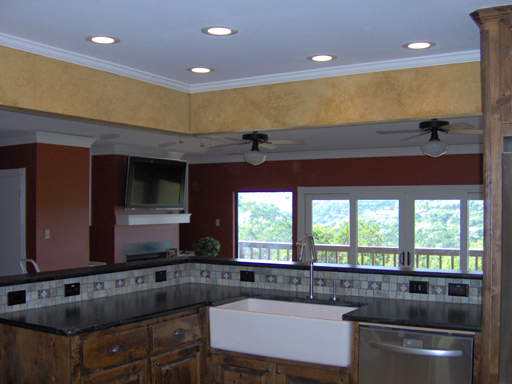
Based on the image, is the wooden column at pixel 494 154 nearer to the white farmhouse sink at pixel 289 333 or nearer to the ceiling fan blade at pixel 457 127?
the white farmhouse sink at pixel 289 333

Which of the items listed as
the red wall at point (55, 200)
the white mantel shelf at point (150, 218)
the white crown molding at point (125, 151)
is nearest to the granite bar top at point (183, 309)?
the red wall at point (55, 200)

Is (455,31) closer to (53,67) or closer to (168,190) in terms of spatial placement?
(53,67)

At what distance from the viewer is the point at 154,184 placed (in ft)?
26.0

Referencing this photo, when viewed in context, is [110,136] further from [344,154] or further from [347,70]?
[347,70]

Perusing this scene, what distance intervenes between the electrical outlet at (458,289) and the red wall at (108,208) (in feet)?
17.9

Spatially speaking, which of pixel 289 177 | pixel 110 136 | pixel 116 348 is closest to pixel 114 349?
pixel 116 348

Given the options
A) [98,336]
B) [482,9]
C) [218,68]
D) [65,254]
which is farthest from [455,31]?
[65,254]

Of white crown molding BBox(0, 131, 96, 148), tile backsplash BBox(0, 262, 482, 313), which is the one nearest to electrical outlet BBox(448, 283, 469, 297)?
tile backsplash BBox(0, 262, 482, 313)

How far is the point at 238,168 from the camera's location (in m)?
9.06

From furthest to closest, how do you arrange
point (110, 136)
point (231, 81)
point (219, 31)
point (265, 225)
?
point (265, 225), point (110, 136), point (231, 81), point (219, 31)

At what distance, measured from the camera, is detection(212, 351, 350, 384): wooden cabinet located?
9.14ft

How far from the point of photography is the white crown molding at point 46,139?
6.03 m

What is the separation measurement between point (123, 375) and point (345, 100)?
7.17 ft

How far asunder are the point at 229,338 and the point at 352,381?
0.79m
